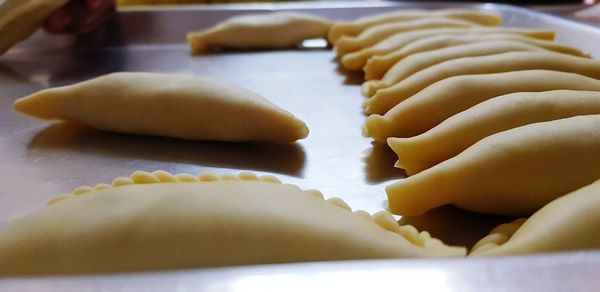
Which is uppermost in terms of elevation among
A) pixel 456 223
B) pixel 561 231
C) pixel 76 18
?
pixel 561 231

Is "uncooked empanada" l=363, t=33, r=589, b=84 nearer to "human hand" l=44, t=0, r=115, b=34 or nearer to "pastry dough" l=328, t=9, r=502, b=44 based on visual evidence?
"pastry dough" l=328, t=9, r=502, b=44

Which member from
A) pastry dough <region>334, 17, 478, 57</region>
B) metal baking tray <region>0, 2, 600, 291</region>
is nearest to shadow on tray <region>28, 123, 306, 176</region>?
metal baking tray <region>0, 2, 600, 291</region>

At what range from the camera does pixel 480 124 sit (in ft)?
3.01

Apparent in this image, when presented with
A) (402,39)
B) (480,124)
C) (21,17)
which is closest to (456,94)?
(480,124)

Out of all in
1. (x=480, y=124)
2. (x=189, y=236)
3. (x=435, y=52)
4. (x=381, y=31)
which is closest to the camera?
(x=189, y=236)

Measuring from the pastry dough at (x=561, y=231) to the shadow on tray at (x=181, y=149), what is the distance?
1.40 ft

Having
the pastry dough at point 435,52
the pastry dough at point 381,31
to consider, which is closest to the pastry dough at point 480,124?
the pastry dough at point 435,52

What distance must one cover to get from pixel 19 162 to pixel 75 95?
15 centimetres

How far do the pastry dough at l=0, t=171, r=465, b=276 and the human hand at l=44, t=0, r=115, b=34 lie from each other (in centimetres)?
134

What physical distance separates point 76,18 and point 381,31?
0.88m

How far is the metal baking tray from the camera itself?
457 millimetres

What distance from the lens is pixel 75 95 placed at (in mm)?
1152

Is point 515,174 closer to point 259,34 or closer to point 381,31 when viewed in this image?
point 381,31

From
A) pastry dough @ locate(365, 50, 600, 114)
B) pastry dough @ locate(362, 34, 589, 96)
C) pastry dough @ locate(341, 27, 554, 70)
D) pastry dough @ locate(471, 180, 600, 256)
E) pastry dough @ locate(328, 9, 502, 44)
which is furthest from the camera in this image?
pastry dough @ locate(328, 9, 502, 44)
